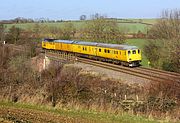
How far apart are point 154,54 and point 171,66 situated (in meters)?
8.11

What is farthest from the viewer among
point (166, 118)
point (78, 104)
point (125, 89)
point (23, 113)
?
point (125, 89)

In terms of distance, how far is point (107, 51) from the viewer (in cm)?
4947

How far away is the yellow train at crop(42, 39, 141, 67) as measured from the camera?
1793 inches

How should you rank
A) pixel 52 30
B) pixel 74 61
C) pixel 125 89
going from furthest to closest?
pixel 52 30
pixel 74 61
pixel 125 89

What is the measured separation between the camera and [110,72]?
130ft

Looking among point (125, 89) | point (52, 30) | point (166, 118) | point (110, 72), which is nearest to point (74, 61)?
point (110, 72)

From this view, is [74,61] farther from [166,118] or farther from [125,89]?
[166,118]

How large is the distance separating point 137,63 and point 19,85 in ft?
85.6

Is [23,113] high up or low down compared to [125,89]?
up

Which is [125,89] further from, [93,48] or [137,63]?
[93,48]

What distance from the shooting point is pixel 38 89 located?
73.5 feet

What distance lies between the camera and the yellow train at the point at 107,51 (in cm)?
4553

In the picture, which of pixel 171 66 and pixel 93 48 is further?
pixel 93 48

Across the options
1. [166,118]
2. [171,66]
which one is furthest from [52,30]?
[166,118]
